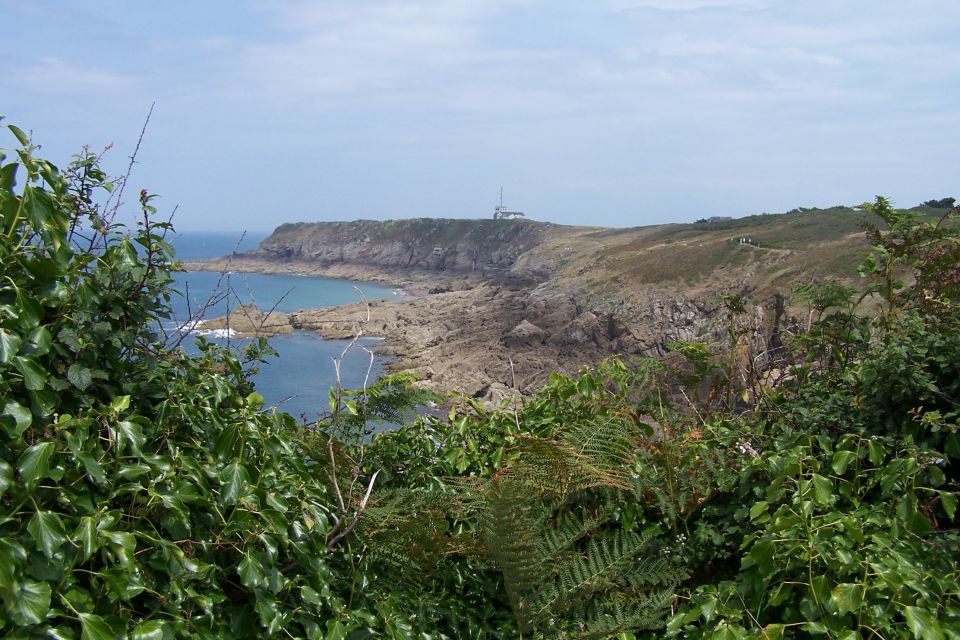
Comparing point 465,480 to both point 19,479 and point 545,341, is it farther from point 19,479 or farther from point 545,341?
point 545,341

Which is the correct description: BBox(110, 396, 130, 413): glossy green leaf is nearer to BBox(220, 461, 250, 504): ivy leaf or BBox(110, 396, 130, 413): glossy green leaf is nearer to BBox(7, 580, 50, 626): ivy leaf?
BBox(220, 461, 250, 504): ivy leaf

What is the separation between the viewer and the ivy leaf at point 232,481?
197 centimetres

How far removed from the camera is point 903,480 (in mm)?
2441

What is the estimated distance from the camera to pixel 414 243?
344 feet

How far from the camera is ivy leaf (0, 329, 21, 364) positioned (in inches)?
66.3

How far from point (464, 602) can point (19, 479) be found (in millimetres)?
1715

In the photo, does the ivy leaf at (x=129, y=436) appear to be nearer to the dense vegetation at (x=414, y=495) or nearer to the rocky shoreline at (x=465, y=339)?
the dense vegetation at (x=414, y=495)

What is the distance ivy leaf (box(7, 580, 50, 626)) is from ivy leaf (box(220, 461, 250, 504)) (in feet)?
1.55

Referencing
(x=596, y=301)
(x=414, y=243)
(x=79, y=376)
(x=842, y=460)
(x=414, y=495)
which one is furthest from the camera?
(x=414, y=243)

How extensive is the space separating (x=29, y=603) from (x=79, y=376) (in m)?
0.59

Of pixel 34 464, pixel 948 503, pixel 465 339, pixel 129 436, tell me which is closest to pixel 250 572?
pixel 129 436

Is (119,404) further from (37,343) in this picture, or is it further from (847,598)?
(847,598)

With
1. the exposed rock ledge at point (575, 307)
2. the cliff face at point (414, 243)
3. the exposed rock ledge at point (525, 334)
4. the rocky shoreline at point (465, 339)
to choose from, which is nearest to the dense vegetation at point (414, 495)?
the exposed rock ledge at point (575, 307)

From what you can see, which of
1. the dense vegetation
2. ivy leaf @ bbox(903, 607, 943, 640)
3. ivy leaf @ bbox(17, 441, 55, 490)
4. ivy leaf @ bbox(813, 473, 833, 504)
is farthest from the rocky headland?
ivy leaf @ bbox(17, 441, 55, 490)
